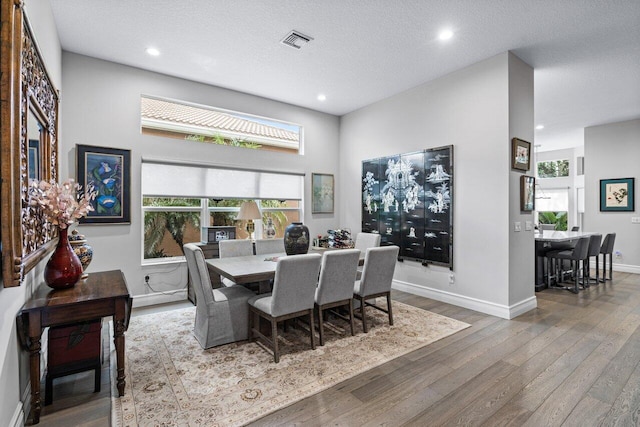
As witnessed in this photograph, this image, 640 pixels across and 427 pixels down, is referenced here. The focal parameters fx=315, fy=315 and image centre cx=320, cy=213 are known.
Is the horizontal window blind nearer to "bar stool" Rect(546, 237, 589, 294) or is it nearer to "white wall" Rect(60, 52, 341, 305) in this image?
"white wall" Rect(60, 52, 341, 305)

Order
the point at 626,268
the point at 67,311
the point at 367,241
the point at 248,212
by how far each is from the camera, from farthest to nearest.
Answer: the point at 626,268, the point at 248,212, the point at 367,241, the point at 67,311

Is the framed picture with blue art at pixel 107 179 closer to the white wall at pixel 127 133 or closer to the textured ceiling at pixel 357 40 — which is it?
the white wall at pixel 127 133

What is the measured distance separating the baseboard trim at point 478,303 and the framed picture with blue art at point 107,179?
420 cm

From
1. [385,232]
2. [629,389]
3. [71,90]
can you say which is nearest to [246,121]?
[71,90]

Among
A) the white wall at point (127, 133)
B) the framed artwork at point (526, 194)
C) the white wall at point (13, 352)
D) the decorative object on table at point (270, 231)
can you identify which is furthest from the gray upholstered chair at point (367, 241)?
the white wall at point (13, 352)

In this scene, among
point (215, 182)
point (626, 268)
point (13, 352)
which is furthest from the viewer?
point (626, 268)

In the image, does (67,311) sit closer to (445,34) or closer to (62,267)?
(62,267)

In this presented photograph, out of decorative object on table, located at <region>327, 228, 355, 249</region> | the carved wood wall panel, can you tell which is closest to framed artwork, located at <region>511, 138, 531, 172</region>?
decorative object on table, located at <region>327, 228, 355, 249</region>

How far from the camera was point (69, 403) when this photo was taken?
215cm

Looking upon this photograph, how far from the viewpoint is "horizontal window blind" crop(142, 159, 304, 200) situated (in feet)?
14.2

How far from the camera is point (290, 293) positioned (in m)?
2.71

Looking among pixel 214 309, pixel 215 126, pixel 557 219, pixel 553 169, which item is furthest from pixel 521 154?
pixel 553 169

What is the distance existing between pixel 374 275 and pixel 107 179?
137 inches

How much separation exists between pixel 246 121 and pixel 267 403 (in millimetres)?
4302
